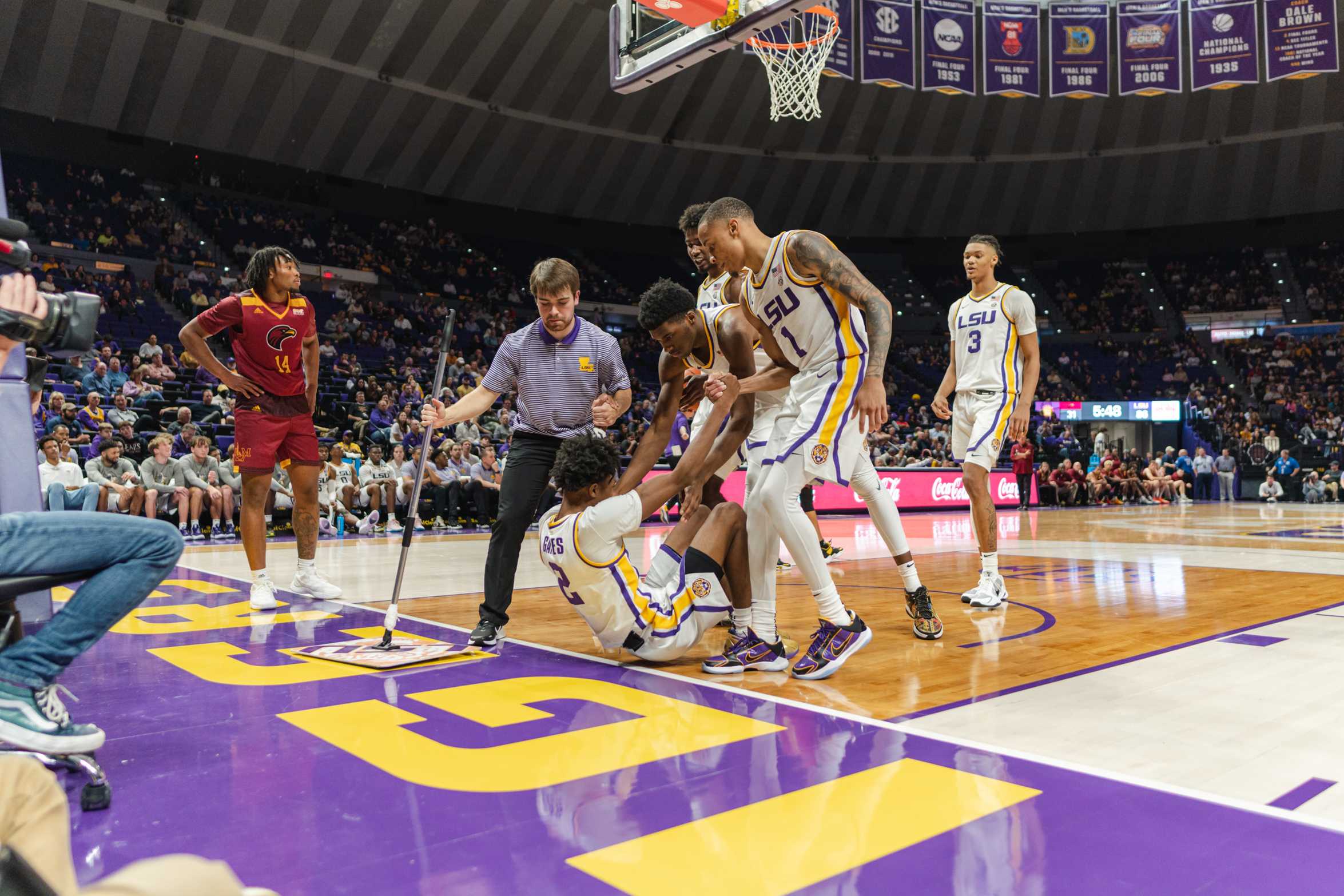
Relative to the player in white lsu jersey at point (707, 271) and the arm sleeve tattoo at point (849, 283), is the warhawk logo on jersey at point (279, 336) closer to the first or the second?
the player in white lsu jersey at point (707, 271)

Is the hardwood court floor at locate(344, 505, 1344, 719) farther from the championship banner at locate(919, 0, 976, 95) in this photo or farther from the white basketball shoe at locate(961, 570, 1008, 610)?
the championship banner at locate(919, 0, 976, 95)

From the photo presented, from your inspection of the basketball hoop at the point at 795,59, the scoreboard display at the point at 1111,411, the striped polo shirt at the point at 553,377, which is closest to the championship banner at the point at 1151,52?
the basketball hoop at the point at 795,59

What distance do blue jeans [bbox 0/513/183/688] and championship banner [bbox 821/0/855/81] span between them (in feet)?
56.8

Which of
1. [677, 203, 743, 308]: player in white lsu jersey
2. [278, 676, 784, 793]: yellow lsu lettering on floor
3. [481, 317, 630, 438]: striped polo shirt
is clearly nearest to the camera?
[278, 676, 784, 793]: yellow lsu lettering on floor

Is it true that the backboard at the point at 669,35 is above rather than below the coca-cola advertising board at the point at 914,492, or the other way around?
above

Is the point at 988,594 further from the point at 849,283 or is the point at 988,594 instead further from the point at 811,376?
the point at 849,283

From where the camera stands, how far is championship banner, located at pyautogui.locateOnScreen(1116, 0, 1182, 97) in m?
19.5

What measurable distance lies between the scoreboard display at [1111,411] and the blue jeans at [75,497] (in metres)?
26.5

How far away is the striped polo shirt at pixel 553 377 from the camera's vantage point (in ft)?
13.5

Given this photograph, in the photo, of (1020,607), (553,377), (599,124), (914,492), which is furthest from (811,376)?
(599,124)

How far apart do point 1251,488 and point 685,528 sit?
25.4m

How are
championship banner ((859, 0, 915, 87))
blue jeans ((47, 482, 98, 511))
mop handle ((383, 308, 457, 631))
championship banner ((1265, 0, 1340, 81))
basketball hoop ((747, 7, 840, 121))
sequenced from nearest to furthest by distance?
mop handle ((383, 308, 457, 631)), blue jeans ((47, 482, 98, 511)), basketball hoop ((747, 7, 840, 121)), championship banner ((1265, 0, 1340, 81)), championship banner ((859, 0, 915, 87))

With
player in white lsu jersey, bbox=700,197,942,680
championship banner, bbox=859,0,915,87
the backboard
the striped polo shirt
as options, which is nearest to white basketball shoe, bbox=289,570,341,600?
the striped polo shirt

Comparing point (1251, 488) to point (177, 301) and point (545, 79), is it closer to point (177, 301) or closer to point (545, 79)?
point (545, 79)
